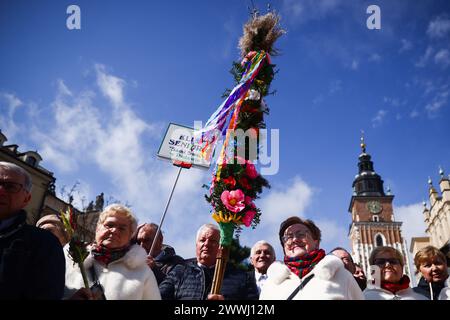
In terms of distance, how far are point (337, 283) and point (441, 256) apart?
1.54 m

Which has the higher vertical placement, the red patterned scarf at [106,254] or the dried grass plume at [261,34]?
the dried grass plume at [261,34]

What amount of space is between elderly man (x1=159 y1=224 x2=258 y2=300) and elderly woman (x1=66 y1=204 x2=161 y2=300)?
0.73 meters

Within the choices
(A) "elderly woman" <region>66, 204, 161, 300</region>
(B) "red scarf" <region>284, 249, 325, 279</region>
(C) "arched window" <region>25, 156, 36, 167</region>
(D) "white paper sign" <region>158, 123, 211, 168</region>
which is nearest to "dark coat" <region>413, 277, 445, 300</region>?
(B) "red scarf" <region>284, 249, 325, 279</region>

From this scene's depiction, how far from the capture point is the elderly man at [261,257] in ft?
14.6

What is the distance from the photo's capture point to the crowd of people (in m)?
2.34

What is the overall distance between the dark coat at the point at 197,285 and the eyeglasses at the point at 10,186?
1.77 metres

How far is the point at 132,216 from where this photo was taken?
299 cm

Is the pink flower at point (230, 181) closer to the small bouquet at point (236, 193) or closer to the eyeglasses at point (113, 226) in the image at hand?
the small bouquet at point (236, 193)

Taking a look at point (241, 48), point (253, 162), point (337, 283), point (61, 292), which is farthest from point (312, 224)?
point (241, 48)

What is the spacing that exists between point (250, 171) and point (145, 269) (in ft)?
5.19

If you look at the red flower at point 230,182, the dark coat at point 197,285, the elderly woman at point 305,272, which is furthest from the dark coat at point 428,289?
the red flower at point 230,182

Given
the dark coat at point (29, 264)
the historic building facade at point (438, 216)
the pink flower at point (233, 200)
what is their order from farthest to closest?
the historic building facade at point (438, 216)
the pink flower at point (233, 200)
the dark coat at point (29, 264)
